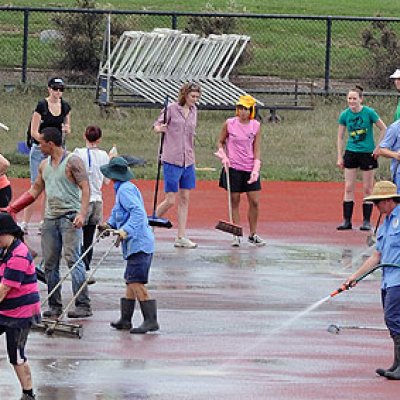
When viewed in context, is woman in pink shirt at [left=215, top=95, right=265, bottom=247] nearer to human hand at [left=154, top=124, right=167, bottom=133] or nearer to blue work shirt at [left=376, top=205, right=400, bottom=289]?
human hand at [left=154, top=124, right=167, bottom=133]

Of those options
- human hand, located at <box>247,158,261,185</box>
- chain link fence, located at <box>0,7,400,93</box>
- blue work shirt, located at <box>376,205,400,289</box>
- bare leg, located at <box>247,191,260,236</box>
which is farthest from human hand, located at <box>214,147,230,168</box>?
chain link fence, located at <box>0,7,400,93</box>

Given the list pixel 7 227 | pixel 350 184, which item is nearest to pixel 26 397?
pixel 7 227

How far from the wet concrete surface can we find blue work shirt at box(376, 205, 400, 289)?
30.5 inches

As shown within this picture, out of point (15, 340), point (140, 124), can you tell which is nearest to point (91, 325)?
point (15, 340)

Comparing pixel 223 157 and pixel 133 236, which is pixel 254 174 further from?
pixel 133 236

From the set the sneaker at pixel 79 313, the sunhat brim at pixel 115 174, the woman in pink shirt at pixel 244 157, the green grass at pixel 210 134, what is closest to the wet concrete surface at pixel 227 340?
the sneaker at pixel 79 313

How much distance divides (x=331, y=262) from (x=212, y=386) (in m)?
5.81

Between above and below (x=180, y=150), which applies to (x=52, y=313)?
below

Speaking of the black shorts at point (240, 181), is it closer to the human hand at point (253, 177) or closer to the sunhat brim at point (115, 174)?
the human hand at point (253, 177)

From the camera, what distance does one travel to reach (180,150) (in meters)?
17.1

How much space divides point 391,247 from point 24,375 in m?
2.95

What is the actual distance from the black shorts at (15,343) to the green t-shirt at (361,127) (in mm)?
8668

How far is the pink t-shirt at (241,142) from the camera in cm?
1744

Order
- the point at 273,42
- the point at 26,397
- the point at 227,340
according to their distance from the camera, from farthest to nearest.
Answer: the point at 273,42, the point at 227,340, the point at 26,397
